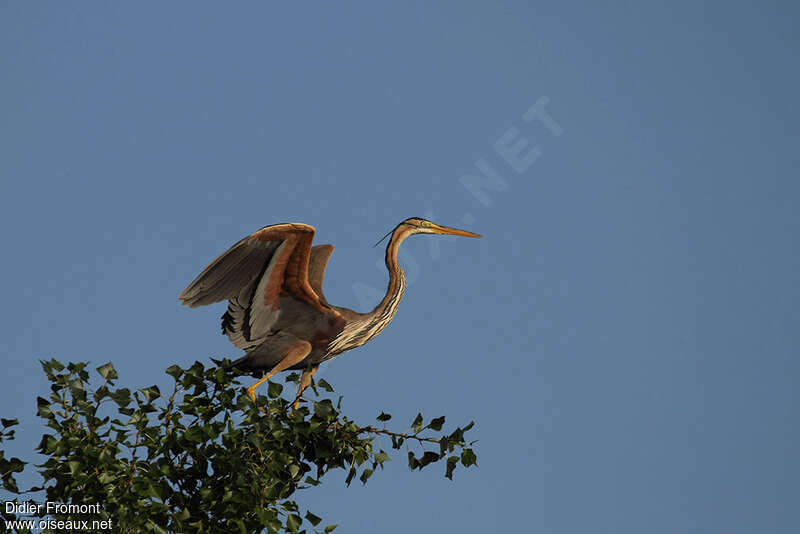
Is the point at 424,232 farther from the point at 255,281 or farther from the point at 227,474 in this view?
the point at 227,474

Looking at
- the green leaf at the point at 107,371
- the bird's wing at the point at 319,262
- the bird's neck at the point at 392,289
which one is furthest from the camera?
the bird's wing at the point at 319,262

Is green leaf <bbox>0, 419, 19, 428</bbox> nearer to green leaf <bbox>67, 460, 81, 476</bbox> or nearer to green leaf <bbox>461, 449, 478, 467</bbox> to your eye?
green leaf <bbox>67, 460, 81, 476</bbox>

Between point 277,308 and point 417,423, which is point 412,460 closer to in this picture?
point 417,423

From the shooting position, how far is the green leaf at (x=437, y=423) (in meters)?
6.90

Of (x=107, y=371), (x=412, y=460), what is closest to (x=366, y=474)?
(x=412, y=460)

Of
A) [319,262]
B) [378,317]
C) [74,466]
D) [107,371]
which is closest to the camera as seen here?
[74,466]

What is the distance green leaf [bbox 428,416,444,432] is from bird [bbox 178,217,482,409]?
252 centimetres

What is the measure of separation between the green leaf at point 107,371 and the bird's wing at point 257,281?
8.35 feet

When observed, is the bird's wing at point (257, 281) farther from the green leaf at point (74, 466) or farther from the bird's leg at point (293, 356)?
the green leaf at point (74, 466)

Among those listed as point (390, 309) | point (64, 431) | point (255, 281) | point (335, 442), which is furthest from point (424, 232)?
point (64, 431)

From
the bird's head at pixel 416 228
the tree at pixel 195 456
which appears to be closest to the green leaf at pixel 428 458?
the tree at pixel 195 456

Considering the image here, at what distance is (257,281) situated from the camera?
948 centimetres

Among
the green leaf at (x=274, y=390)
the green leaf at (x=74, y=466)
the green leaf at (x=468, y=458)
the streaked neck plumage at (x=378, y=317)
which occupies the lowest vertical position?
the green leaf at (x=468, y=458)

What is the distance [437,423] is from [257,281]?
124 inches
